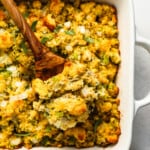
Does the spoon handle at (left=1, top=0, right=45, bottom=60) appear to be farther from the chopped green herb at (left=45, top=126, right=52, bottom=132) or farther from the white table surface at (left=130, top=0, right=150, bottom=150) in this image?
the white table surface at (left=130, top=0, right=150, bottom=150)

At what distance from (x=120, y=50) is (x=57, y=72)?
21 cm

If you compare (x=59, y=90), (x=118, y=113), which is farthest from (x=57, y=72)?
(x=118, y=113)

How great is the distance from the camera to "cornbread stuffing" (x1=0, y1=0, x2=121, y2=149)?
1.30m

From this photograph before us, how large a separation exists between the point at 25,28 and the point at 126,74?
0.97 ft

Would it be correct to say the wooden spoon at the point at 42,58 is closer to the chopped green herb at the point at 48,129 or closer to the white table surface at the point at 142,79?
the chopped green herb at the point at 48,129

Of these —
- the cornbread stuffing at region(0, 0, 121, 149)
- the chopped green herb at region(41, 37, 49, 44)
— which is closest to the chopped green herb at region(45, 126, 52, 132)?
the cornbread stuffing at region(0, 0, 121, 149)

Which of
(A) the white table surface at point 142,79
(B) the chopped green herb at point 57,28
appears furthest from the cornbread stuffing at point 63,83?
(A) the white table surface at point 142,79

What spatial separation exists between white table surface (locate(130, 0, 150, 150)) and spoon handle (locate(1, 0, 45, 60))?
40 centimetres

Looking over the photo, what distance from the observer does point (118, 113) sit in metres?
1.38

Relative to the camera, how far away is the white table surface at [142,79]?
5.16 feet

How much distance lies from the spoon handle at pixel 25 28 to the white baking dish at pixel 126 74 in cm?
22

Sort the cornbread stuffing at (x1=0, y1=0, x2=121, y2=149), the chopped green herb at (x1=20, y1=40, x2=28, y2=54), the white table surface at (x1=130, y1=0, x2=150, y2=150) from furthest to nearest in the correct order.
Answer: the white table surface at (x1=130, y1=0, x2=150, y2=150) < the chopped green herb at (x1=20, y1=40, x2=28, y2=54) < the cornbread stuffing at (x1=0, y1=0, x2=121, y2=149)

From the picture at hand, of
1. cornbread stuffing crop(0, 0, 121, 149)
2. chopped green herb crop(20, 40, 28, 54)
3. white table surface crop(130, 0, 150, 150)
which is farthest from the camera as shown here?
white table surface crop(130, 0, 150, 150)

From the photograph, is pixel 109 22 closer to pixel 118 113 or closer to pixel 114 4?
pixel 114 4
